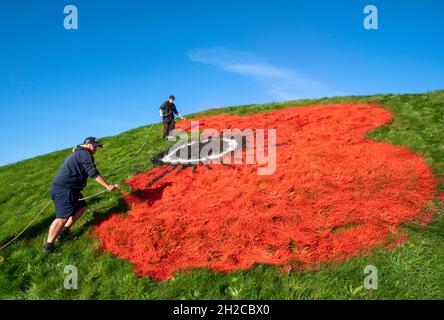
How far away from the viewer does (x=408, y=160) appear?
12.4 meters

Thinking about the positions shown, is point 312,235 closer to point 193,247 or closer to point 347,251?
point 347,251

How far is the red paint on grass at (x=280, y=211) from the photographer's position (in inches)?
321

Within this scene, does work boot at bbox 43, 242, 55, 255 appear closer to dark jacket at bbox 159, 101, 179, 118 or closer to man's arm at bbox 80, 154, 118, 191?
man's arm at bbox 80, 154, 118, 191

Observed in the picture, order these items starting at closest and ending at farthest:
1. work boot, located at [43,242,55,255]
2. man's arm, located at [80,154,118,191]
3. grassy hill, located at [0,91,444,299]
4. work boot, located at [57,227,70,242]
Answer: grassy hill, located at [0,91,444,299], work boot, located at [43,242,55,255], man's arm, located at [80,154,118,191], work boot, located at [57,227,70,242]

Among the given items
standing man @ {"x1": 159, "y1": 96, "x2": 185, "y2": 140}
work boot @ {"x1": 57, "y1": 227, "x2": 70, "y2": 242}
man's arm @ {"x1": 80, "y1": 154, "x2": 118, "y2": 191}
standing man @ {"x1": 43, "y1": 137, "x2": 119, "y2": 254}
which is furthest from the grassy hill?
standing man @ {"x1": 159, "y1": 96, "x2": 185, "y2": 140}

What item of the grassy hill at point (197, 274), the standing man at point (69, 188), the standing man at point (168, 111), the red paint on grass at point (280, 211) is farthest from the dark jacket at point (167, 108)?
the standing man at point (69, 188)

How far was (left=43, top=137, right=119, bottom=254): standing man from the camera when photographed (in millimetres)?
8953

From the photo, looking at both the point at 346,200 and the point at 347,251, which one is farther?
the point at 346,200

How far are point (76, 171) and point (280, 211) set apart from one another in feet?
20.5

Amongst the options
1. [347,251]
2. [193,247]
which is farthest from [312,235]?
[193,247]

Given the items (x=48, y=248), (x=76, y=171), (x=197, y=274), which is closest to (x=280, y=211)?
(x=197, y=274)

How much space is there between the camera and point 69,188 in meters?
9.20
